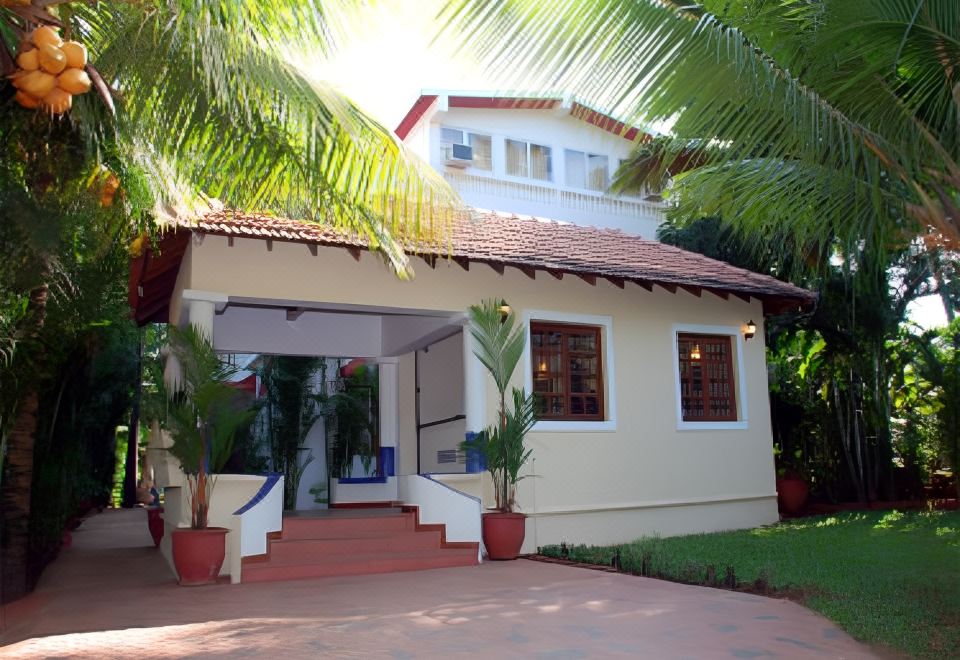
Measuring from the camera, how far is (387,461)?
13.8 meters

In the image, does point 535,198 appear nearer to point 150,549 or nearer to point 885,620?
point 150,549

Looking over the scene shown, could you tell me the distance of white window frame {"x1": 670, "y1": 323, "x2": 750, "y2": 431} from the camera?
12.3 m

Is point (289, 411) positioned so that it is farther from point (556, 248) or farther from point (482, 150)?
point (482, 150)

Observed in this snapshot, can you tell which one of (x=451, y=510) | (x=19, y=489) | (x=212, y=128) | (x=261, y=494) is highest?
(x=212, y=128)

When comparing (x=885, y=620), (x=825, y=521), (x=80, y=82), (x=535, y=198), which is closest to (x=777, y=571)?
(x=885, y=620)

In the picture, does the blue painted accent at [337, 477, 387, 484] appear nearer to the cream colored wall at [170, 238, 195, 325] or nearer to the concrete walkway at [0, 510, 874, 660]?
the cream colored wall at [170, 238, 195, 325]

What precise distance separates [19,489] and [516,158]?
47.5 ft

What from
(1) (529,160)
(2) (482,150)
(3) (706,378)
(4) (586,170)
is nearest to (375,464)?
(3) (706,378)

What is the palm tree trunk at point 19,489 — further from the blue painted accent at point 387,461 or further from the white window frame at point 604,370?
the blue painted accent at point 387,461

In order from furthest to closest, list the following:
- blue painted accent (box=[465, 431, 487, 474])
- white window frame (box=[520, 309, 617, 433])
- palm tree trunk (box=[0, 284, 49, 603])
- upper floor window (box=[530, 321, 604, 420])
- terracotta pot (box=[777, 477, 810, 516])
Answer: terracotta pot (box=[777, 477, 810, 516])
upper floor window (box=[530, 321, 604, 420])
white window frame (box=[520, 309, 617, 433])
blue painted accent (box=[465, 431, 487, 474])
palm tree trunk (box=[0, 284, 49, 603])

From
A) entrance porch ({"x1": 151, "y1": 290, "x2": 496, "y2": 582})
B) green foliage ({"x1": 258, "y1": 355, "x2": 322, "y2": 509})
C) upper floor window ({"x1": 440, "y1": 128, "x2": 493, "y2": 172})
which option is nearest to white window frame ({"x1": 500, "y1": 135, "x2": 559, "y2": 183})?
upper floor window ({"x1": 440, "y1": 128, "x2": 493, "y2": 172})

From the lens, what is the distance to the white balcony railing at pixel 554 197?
19.3 meters

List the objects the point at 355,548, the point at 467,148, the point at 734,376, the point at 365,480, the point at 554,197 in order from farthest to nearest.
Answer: the point at 554,197, the point at 467,148, the point at 365,480, the point at 734,376, the point at 355,548

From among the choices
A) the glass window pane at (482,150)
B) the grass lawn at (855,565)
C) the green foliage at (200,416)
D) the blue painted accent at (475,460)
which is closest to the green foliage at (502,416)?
the blue painted accent at (475,460)
